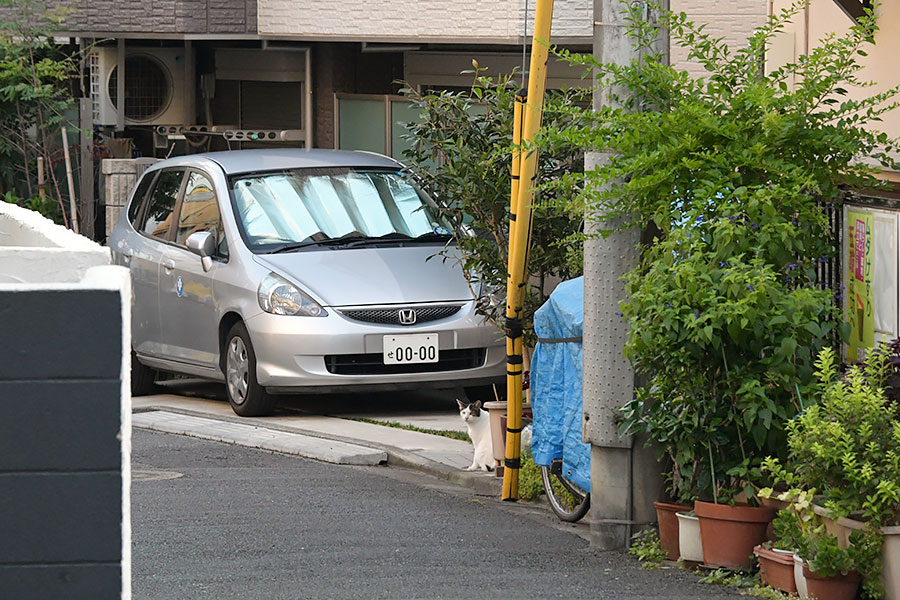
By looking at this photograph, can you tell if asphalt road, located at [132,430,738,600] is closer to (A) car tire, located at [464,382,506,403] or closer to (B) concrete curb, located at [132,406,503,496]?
(B) concrete curb, located at [132,406,503,496]

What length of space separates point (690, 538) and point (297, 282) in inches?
211

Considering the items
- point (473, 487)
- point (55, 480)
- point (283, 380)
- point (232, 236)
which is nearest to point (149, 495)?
point (473, 487)

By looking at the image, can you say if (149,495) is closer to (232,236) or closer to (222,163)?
(232,236)

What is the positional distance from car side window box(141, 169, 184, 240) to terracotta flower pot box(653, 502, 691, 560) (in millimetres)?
7105

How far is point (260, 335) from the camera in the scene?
448 inches

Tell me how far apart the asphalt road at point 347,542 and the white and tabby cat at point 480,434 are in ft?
0.98

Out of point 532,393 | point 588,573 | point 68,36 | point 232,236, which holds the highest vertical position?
point 68,36

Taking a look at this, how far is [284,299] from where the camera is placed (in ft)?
37.3

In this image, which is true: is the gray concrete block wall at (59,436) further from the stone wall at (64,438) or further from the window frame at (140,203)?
the window frame at (140,203)

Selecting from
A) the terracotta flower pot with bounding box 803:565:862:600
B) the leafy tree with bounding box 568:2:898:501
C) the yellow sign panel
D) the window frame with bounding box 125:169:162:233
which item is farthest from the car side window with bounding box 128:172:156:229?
the terracotta flower pot with bounding box 803:565:862:600

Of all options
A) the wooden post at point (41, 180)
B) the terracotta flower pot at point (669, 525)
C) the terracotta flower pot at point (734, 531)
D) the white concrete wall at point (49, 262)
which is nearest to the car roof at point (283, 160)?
the terracotta flower pot at point (669, 525)

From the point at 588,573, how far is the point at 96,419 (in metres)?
3.81

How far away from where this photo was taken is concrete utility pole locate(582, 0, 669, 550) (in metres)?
7.18

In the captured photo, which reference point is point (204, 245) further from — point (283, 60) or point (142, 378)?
point (283, 60)
